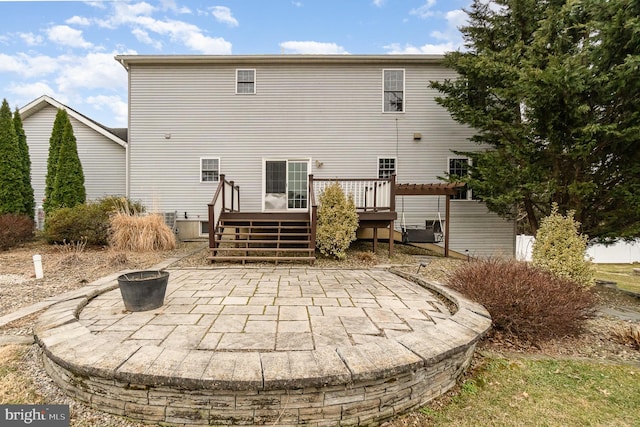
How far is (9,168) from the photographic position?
8.47 metres

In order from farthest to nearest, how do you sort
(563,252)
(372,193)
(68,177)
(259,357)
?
(68,177), (372,193), (563,252), (259,357)

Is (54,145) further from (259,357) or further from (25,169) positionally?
(259,357)

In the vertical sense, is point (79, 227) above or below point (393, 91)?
below

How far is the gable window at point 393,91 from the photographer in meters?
9.43

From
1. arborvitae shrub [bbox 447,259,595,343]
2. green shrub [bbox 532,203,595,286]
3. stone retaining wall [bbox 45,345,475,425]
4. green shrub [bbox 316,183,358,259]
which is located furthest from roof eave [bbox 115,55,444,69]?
stone retaining wall [bbox 45,345,475,425]

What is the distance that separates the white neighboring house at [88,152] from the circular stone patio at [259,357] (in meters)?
8.49

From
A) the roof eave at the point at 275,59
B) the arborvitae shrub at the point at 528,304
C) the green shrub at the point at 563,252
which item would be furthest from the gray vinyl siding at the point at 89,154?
the green shrub at the point at 563,252

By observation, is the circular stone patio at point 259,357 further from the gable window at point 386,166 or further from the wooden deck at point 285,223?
the gable window at point 386,166

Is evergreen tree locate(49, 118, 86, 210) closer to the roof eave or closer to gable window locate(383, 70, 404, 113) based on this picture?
the roof eave

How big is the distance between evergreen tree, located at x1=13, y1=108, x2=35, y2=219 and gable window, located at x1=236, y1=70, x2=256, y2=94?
6873 millimetres

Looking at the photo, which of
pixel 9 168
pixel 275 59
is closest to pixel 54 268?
pixel 9 168

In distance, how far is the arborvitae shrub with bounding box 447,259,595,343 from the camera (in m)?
2.96

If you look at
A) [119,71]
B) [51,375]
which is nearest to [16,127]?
[119,71]

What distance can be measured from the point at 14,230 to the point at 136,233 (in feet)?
10.9
